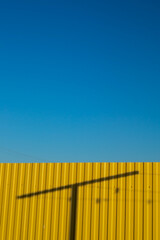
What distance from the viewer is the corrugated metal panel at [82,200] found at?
37.3ft

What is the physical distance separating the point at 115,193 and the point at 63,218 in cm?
213

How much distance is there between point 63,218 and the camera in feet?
39.8

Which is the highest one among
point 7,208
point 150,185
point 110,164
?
point 110,164

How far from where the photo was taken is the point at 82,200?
474 inches

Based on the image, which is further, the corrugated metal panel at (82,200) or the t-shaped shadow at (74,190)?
the t-shaped shadow at (74,190)

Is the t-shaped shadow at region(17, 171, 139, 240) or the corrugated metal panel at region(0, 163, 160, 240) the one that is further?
the t-shaped shadow at region(17, 171, 139, 240)

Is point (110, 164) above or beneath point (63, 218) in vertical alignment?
above

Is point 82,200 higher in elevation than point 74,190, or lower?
lower

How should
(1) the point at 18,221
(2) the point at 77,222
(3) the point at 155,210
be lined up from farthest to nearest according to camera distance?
(1) the point at 18,221, (2) the point at 77,222, (3) the point at 155,210

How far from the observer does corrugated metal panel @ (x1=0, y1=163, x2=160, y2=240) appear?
37.3 feet

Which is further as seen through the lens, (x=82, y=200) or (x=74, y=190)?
(x=74, y=190)

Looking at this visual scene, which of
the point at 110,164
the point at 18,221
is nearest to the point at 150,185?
the point at 110,164

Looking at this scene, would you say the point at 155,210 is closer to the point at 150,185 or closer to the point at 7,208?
the point at 150,185

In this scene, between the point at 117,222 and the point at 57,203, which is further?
the point at 57,203
